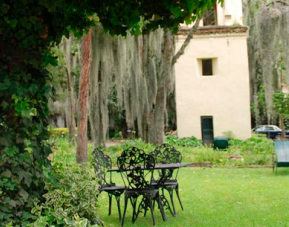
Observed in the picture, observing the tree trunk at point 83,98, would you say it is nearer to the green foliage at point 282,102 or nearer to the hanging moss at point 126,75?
the hanging moss at point 126,75

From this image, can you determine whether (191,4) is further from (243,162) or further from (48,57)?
(243,162)

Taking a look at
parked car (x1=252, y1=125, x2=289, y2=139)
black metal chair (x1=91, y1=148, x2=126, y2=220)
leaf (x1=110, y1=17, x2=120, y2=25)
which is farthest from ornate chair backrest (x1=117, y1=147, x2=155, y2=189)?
parked car (x1=252, y1=125, x2=289, y2=139)

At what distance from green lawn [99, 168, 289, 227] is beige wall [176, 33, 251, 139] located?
847 cm

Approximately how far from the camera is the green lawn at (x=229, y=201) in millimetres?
5848

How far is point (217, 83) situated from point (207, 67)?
1.36 m

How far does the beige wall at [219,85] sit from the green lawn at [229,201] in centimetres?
847

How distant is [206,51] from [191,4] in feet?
51.5

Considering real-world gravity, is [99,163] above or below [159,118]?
below

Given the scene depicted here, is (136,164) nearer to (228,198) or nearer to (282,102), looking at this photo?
(228,198)

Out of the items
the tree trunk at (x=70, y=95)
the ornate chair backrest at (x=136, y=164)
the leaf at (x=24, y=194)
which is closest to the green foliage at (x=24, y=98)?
the leaf at (x=24, y=194)

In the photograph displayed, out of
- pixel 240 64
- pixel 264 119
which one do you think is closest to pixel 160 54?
pixel 240 64

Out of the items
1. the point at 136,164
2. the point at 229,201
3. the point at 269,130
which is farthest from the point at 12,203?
the point at 269,130

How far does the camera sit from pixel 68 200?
12.6 ft

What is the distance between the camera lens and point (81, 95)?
12422 millimetres
